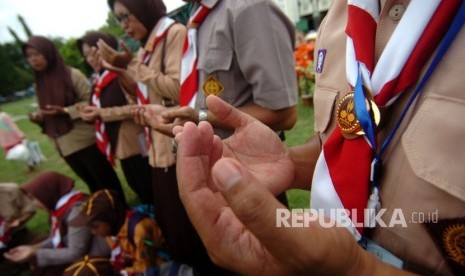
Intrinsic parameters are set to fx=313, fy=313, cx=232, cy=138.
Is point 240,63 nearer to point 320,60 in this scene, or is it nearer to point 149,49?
point 320,60

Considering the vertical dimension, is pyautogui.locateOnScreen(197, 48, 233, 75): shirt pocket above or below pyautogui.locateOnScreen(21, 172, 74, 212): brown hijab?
above

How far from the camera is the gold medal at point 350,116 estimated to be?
692mm

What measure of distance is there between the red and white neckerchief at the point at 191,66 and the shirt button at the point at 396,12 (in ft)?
3.47

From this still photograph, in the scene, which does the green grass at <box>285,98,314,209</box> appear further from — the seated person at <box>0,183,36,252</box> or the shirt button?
the seated person at <box>0,183,36,252</box>

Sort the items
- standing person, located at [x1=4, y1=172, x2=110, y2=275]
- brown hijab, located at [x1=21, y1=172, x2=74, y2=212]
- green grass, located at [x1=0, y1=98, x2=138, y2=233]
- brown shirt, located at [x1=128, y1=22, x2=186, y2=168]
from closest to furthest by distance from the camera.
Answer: brown shirt, located at [x1=128, y1=22, x2=186, y2=168]
standing person, located at [x1=4, y1=172, x2=110, y2=275]
brown hijab, located at [x1=21, y1=172, x2=74, y2=212]
green grass, located at [x1=0, y1=98, x2=138, y2=233]

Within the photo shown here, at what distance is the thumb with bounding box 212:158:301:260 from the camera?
0.50 m

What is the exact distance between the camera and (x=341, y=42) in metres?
0.91

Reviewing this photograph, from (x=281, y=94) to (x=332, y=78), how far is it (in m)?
0.64

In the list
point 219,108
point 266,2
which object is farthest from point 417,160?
point 266,2

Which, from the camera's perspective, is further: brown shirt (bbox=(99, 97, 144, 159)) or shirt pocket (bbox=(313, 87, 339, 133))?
brown shirt (bbox=(99, 97, 144, 159))

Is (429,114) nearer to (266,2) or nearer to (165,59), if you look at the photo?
(266,2)

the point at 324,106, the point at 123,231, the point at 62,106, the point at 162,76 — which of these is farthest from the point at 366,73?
the point at 62,106

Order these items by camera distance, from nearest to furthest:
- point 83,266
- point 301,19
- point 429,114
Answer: point 429,114 → point 83,266 → point 301,19

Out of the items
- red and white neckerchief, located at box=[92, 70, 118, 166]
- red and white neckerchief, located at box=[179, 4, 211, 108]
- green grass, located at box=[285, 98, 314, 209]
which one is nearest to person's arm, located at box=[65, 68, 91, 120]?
red and white neckerchief, located at box=[92, 70, 118, 166]
